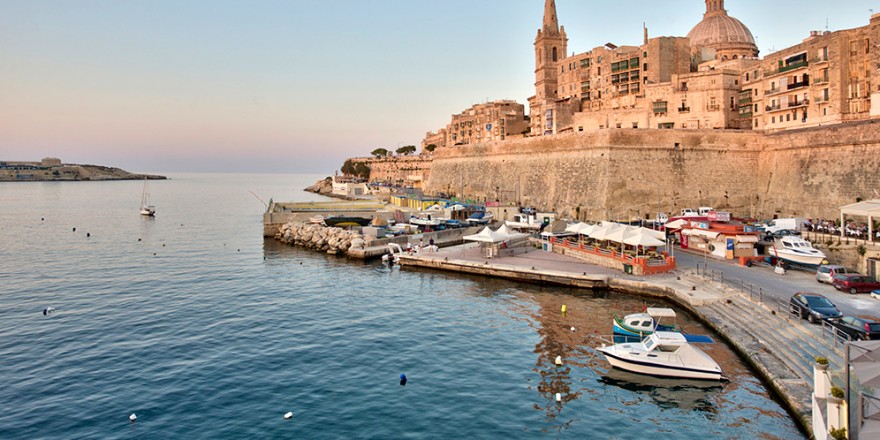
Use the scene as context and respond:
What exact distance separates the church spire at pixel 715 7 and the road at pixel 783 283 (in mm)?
53854

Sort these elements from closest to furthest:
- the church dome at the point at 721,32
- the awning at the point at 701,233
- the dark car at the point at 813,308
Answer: the dark car at the point at 813,308
the awning at the point at 701,233
the church dome at the point at 721,32

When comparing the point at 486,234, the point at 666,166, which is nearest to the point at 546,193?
the point at 666,166

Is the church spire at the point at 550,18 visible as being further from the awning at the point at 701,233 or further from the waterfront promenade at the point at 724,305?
the awning at the point at 701,233

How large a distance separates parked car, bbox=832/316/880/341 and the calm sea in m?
2.82

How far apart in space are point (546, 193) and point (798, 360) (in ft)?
122

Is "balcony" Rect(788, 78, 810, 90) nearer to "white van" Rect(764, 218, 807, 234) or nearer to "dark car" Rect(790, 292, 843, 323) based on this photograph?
"white van" Rect(764, 218, 807, 234)

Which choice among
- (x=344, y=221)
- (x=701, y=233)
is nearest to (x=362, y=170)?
(x=344, y=221)

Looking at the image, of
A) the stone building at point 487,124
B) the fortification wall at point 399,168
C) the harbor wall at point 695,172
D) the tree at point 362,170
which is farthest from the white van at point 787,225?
the tree at point 362,170

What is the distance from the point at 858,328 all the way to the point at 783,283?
8.80 meters

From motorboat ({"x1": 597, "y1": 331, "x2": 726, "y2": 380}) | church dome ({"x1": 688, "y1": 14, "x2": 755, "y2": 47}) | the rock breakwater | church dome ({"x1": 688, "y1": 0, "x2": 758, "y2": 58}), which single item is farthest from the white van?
church dome ({"x1": 688, "y1": 14, "x2": 755, "y2": 47})

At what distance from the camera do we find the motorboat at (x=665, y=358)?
16.0 metres

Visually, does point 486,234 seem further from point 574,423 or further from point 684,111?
point 684,111

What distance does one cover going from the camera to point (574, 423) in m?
13.9

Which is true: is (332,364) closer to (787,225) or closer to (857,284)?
(857,284)
